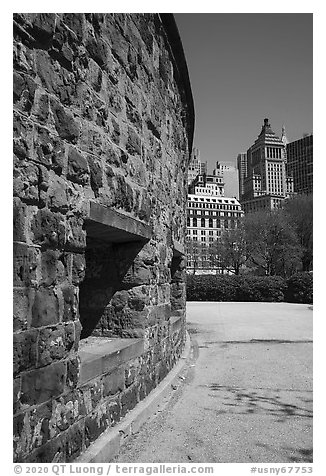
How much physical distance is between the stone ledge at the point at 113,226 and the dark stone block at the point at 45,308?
625 mm

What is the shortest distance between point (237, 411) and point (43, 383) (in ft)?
7.98

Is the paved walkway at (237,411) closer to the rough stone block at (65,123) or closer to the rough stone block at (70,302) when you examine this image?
the rough stone block at (70,302)

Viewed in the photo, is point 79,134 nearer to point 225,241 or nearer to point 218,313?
point 218,313

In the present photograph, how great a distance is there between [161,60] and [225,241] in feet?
146

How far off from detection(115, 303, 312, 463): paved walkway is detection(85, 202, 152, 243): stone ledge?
64.6 inches

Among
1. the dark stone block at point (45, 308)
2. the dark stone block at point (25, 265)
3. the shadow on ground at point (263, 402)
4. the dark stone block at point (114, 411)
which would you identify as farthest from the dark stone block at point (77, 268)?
the shadow on ground at point (263, 402)

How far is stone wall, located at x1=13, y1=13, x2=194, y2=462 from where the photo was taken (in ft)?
7.34

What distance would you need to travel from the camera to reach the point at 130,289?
3926mm

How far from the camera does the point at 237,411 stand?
410 cm

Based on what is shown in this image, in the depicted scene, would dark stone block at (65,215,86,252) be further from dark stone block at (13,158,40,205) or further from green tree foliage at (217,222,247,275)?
green tree foliage at (217,222,247,275)

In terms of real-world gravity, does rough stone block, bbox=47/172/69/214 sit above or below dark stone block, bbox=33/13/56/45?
below

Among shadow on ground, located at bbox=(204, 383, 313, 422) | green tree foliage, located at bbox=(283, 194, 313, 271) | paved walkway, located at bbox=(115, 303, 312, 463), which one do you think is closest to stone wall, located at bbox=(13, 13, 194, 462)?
paved walkway, located at bbox=(115, 303, 312, 463)

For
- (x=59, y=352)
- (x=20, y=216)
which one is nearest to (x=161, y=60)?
(x=20, y=216)

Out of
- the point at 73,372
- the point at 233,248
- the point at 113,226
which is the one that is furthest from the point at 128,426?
the point at 233,248
